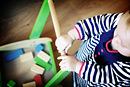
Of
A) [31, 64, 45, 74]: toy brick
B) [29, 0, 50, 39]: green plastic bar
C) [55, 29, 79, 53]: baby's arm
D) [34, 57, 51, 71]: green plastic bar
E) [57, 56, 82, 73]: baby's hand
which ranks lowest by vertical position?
[31, 64, 45, 74]: toy brick

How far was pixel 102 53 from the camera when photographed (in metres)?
0.47

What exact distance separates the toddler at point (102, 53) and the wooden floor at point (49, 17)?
38 cm

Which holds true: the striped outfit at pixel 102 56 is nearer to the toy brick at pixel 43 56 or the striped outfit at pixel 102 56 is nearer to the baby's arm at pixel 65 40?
the baby's arm at pixel 65 40

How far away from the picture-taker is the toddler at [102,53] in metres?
0.40

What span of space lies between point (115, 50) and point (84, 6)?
713 mm

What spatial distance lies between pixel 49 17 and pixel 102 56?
629mm

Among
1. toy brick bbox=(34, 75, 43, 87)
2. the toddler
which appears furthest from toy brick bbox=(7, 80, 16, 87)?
the toddler

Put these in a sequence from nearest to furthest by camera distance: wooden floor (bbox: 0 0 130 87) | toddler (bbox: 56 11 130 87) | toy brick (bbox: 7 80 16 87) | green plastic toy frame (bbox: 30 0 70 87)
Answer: toddler (bbox: 56 11 130 87) < green plastic toy frame (bbox: 30 0 70 87) < toy brick (bbox: 7 80 16 87) < wooden floor (bbox: 0 0 130 87)

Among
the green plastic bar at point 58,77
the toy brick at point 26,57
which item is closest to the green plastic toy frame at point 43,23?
the green plastic bar at point 58,77

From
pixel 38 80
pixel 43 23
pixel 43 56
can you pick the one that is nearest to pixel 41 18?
pixel 43 23

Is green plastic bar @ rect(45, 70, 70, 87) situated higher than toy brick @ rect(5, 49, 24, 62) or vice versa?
toy brick @ rect(5, 49, 24, 62)

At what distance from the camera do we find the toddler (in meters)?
0.40

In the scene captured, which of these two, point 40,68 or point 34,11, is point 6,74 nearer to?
point 40,68

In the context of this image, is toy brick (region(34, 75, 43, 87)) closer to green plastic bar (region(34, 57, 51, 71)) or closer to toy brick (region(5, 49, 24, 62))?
green plastic bar (region(34, 57, 51, 71))
